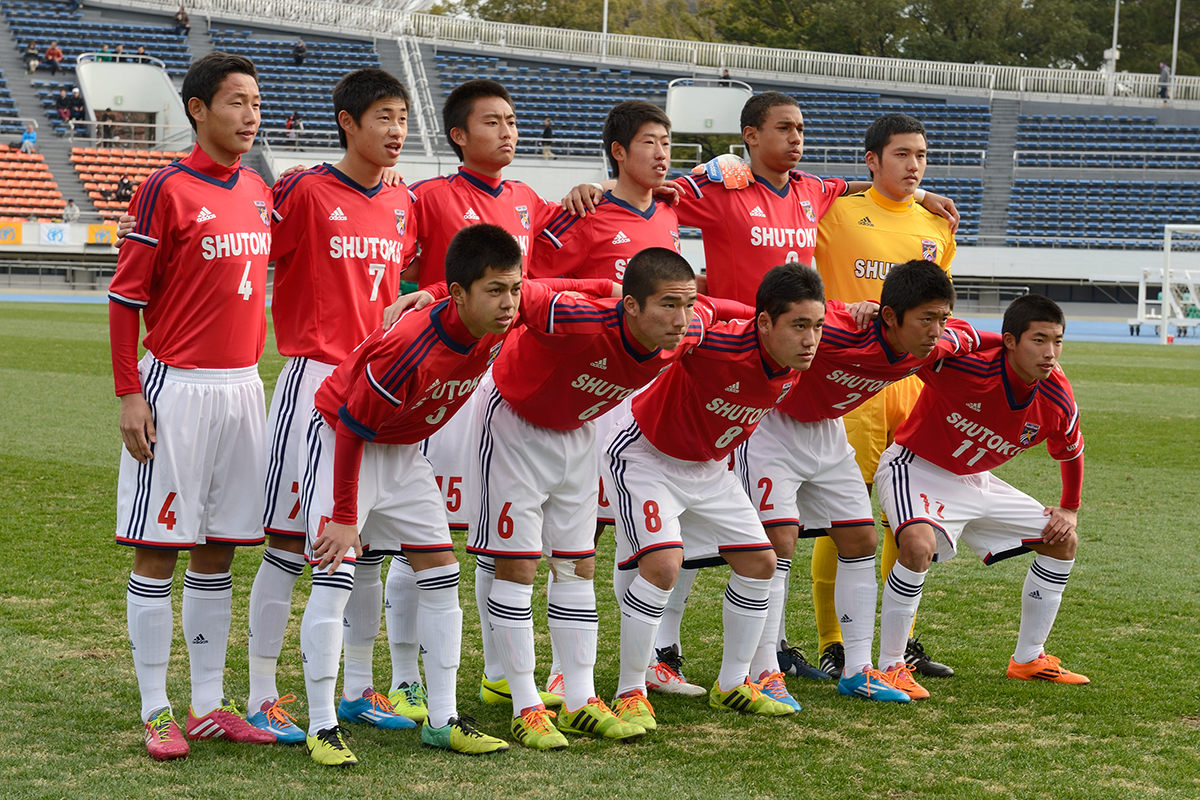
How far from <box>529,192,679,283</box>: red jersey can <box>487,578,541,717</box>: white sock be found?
1.51 m

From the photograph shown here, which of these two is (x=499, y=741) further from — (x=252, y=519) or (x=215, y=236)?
(x=215, y=236)

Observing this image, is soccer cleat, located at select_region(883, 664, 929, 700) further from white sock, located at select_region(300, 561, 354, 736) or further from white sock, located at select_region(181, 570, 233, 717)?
white sock, located at select_region(181, 570, 233, 717)

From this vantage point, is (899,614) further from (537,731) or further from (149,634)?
(149,634)

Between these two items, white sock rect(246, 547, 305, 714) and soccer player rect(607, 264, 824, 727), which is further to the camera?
soccer player rect(607, 264, 824, 727)

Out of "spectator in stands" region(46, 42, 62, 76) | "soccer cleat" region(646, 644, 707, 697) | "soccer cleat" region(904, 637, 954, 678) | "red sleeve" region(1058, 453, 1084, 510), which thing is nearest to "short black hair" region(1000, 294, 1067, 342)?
"red sleeve" region(1058, 453, 1084, 510)

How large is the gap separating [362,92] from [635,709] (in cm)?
247

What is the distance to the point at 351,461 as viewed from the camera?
382cm

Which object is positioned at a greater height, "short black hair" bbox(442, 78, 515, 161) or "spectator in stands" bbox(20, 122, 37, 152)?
"spectator in stands" bbox(20, 122, 37, 152)

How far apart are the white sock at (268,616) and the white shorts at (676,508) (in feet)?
4.00

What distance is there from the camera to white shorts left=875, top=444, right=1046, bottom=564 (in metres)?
4.97

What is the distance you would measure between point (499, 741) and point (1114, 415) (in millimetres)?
11716

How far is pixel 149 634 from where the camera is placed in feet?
13.2

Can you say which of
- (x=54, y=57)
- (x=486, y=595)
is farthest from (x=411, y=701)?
(x=54, y=57)

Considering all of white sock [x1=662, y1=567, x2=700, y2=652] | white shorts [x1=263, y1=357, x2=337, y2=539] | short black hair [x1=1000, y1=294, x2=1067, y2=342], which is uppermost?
short black hair [x1=1000, y1=294, x2=1067, y2=342]
